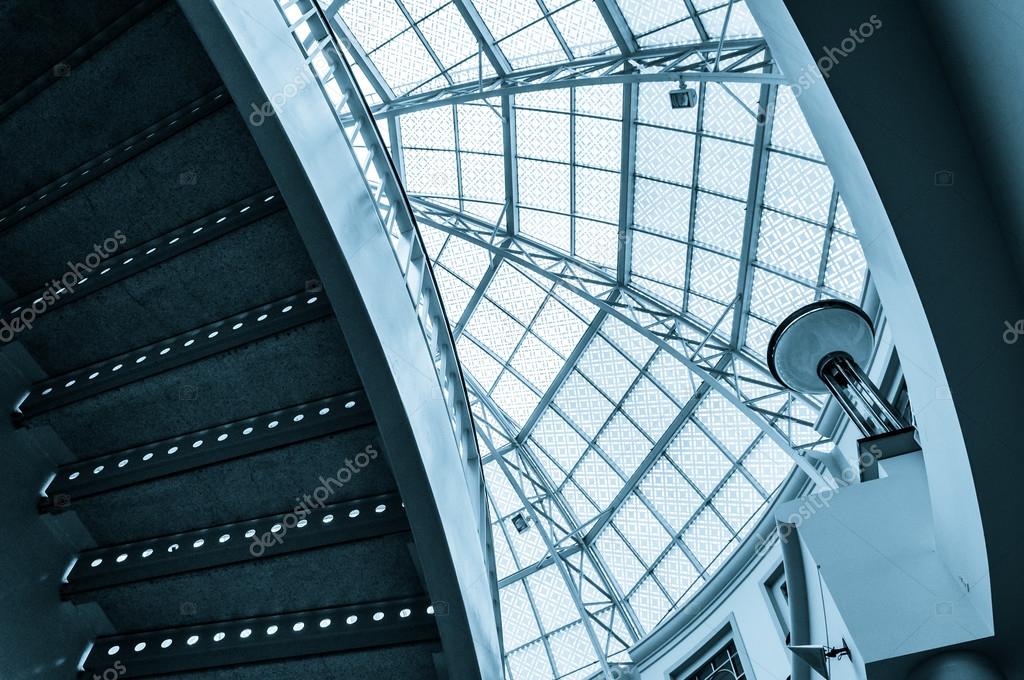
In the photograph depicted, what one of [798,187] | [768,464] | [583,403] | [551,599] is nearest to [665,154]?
[798,187]

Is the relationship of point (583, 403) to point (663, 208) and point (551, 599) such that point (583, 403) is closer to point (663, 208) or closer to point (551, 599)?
point (551, 599)

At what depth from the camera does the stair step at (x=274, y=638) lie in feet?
27.4

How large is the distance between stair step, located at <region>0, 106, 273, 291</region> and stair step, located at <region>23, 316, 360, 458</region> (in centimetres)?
154

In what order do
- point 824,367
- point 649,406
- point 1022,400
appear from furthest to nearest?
point 649,406 → point 824,367 → point 1022,400

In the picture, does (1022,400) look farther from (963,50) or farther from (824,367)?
(824,367)

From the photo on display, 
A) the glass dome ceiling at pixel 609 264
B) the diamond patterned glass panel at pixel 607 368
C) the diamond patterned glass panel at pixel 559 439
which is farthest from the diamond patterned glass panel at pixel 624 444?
the diamond patterned glass panel at pixel 559 439

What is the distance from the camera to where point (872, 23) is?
200 inches

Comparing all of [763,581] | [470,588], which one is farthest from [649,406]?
[470,588]

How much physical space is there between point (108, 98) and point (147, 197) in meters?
1.01

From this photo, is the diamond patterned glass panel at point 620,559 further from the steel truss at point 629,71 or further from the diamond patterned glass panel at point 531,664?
the steel truss at point 629,71

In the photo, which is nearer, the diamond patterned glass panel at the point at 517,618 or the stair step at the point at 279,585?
the stair step at the point at 279,585

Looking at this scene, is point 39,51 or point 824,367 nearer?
point 39,51

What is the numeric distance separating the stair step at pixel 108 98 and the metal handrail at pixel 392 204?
1.11 meters

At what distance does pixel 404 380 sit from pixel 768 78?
980 cm
